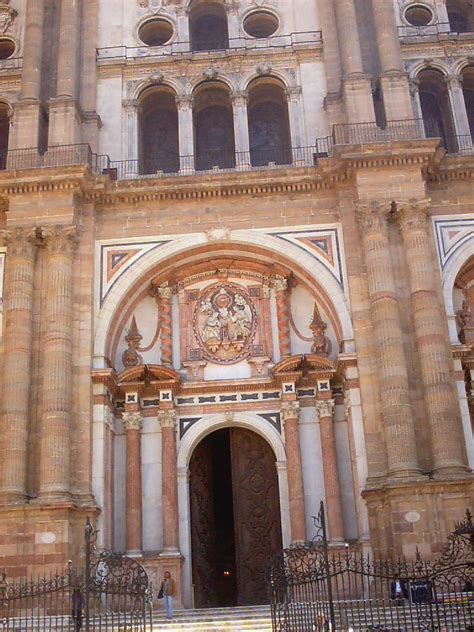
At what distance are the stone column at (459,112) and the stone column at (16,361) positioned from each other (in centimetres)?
1188

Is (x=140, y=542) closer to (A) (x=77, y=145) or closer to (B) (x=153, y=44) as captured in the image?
(A) (x=77, y=145)

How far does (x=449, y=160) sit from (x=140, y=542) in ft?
41.0

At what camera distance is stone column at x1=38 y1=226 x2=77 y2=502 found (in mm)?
20188

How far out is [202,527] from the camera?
75.4ft

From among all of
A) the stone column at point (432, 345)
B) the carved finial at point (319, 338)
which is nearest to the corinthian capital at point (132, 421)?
the carved finial at point (319, 338)

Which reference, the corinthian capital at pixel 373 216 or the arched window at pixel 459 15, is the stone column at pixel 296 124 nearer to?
the corinthian capital at pixel 373 216

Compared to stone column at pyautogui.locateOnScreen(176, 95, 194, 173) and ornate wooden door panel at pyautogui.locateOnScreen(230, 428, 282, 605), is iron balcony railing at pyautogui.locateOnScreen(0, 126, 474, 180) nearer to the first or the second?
stone column at pyautogui.locateOnScreen(176, 95, 194, 173)

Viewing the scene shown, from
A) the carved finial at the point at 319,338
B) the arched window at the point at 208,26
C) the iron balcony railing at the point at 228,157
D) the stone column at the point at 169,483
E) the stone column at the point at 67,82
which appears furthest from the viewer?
the arched window at the point at 208,26

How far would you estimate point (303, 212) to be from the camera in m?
23.6

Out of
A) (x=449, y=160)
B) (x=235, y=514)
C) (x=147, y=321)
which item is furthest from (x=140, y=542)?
(x=449, y=160)

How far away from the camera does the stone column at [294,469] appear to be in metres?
21.4

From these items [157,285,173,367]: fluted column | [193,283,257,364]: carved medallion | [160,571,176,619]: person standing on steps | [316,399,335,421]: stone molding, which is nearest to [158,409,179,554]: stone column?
[160,571,176,619]: person standing on steps

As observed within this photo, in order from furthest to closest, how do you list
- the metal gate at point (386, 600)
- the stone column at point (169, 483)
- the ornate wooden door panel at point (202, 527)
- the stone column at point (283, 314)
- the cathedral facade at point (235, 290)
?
the stone column at point (283, 314) → the ornate wooden door panel at point (202, 527) → the stone column at point (169, 483) → the cathedral facade at point (235, 290) → the metal gate at point (386, 600)

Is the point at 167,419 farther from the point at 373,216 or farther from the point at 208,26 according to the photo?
the point at 208,26
